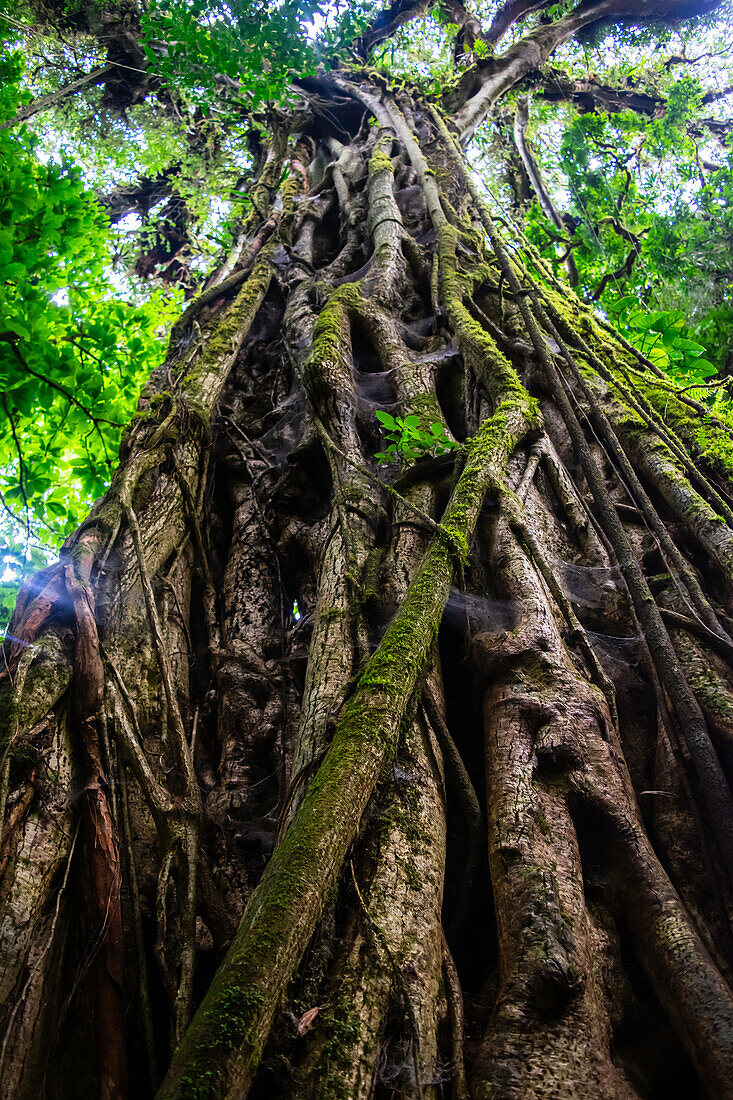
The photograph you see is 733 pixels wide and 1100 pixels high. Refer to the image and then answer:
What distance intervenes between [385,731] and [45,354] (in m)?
2.75

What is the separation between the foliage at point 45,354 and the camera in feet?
10.6

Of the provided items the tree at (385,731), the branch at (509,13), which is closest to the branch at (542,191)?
the branch at (509,13)

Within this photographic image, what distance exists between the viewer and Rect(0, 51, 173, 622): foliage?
10.6ft

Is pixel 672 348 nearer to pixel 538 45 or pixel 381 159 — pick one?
pixel 381 159

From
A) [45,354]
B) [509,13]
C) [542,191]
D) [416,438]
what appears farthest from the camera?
[509,13]

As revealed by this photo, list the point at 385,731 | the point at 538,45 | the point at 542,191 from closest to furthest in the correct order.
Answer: the point at 385,731 < the point at 542,191 < the point at 538,45

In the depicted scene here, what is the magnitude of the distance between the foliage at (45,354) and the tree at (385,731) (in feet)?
0.80

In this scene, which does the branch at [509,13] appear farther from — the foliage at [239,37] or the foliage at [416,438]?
the foliage at [416,438]

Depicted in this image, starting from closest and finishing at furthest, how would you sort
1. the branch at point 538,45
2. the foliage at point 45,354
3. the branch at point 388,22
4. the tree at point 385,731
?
the tree at point 385,731
the foliage at point 45,354
the branch at point 538,45
the branch at point 388,22

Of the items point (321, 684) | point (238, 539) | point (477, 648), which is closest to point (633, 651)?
point (477, 648)

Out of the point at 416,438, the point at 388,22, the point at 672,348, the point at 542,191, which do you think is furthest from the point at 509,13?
the point at 416,438

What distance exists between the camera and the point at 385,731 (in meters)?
1.51

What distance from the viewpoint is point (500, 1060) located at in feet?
3.92

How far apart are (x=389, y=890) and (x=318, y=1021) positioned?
0.97 ft
